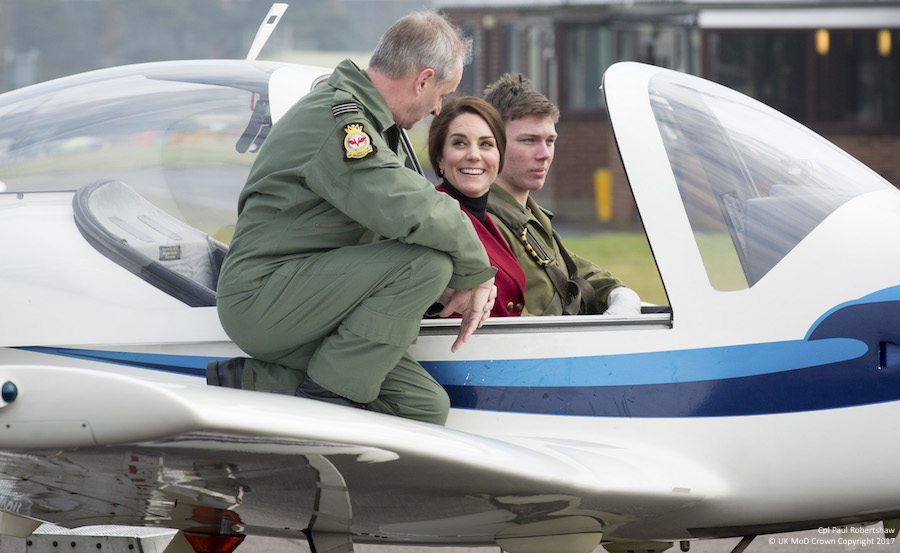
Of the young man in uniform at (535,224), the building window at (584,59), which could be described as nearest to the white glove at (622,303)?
the young man in uniform at (535,224)

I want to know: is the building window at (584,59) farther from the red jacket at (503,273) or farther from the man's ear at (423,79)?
the man's ear at (423,79)

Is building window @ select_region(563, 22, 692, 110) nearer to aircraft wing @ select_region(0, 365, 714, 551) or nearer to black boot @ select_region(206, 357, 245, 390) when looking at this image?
aircraft wing @ select_region(0, 365, 714, 551)

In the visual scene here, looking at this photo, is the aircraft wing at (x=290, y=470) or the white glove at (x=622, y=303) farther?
the white glove at (x=622, y=303)

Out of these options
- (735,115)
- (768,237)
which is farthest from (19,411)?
(735,115)

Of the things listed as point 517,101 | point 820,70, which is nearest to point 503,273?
point 517,101

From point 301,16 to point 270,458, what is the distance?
70718 millimetres

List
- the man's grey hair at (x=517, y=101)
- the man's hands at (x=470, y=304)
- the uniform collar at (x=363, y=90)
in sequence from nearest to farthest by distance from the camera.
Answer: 1. the uniform collar at (x=363, y=90)
2. the man's hands at (x=470, y=304)
3. the man's grey hair at (x=517, y=101)

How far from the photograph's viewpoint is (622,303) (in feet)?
11.0

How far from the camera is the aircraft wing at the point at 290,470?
1981 millimetres

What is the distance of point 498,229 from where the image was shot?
3293 mm

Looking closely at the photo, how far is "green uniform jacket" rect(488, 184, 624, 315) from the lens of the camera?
10.8 feet

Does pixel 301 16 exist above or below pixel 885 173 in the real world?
above

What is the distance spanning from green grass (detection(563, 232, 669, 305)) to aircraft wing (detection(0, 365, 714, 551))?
650 centimetres

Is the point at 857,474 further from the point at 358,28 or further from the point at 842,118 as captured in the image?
the point at 358,28
